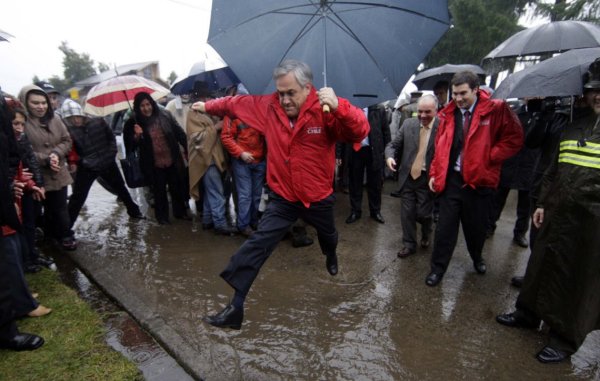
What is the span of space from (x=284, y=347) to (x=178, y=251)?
221cm

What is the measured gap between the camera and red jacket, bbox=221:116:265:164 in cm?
429

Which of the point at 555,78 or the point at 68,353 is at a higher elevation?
the point at 555,78

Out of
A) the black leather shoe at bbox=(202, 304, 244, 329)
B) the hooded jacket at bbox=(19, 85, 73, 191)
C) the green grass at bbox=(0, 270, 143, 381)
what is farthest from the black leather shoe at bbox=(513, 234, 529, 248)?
the hooded jacket at bbox=(19, 85, 73, 191)

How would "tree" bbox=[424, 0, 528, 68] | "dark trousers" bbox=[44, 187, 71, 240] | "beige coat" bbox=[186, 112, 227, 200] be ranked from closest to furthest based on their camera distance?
"dark trousers" bbox=[44, 187, 71, 240]
"beige coat" bbox=[186, 112, 227, 200]
"tree" bbox=[424, 0, 528, 68]

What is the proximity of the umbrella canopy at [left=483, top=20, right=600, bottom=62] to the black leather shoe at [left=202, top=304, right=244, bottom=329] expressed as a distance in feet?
13.2

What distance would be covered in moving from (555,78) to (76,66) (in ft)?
195

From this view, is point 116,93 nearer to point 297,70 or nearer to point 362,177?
point 362,177

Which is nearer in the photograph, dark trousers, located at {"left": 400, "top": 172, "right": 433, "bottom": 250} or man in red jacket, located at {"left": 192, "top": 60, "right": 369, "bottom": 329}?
man in red jacket, located at {"left": 192, "top": 60, "right": 369, "bottom": 329}

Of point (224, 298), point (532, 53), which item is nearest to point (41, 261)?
point (224, 298)

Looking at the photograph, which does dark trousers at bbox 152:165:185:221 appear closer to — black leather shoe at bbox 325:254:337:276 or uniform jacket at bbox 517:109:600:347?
black leather shoe at bbox 325:254:337:276

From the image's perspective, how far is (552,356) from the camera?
8.13 feet

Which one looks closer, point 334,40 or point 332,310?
point 334,40

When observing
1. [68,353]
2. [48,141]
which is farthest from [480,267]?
[48,141]

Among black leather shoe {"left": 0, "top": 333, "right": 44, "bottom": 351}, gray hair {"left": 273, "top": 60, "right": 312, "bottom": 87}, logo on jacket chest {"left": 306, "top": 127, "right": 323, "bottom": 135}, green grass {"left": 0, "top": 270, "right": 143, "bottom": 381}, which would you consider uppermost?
gray hair {"left": 273, "top": 60, "right": 312, "bottom": 87}
